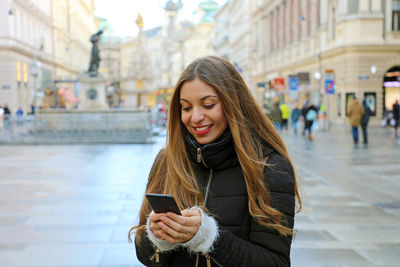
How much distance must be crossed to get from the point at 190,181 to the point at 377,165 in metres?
11.1

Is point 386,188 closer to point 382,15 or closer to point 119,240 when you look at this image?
point 119,240

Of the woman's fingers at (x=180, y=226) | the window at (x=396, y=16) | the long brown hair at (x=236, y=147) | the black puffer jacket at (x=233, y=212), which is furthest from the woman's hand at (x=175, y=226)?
the window at (x=396, y=16)

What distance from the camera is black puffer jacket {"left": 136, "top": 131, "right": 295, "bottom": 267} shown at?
6.25 feet

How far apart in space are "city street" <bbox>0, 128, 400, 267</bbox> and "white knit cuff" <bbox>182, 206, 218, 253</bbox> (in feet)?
3.29

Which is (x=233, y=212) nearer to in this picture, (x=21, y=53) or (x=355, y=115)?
(x=355, y=115)

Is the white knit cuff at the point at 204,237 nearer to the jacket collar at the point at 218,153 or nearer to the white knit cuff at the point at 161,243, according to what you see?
the white knit cuff at the point at 161,243

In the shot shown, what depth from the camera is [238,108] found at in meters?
2.09

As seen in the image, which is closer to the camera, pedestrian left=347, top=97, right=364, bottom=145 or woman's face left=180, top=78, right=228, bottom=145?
woman's face left=180, top=78, right=228, bottom=145

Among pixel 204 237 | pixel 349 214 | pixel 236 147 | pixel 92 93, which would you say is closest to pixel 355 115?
pixel 349 214

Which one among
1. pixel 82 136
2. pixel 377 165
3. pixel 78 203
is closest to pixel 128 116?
pixel 82 136

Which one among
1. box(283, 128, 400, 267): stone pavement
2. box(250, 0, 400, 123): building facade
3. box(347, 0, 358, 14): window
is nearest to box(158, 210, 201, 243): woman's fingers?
box(283, 128, 400, 267): stone pavement

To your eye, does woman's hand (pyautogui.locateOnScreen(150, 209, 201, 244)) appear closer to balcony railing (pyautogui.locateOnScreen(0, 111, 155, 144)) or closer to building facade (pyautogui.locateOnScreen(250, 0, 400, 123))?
balcony railing (pyautogui.locateOnScreen(0, 111, 155, 144))

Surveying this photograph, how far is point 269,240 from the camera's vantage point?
1965 millimetres

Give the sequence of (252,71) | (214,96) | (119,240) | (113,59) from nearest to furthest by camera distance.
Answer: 1. (214,96)
2. (119,240)
3. (252,71)
4. (113,59)
